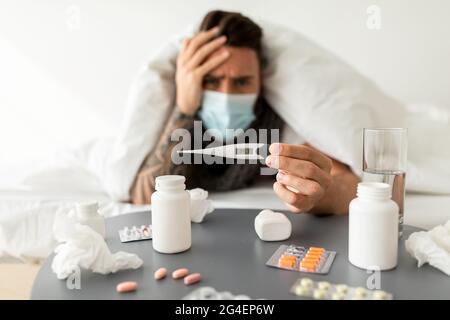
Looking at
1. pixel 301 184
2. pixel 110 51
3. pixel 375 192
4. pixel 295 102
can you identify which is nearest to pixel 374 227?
pixel 375 192

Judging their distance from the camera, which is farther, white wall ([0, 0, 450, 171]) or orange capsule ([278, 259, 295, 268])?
white wall ([0, 0, 450, 171])

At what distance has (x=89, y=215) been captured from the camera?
60 centimetres

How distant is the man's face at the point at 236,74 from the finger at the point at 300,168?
0.47 meters

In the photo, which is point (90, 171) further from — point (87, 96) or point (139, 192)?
point (87, 96)

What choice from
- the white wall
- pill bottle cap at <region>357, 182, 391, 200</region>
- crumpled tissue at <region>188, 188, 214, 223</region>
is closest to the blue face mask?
crumpled tissue at <region>188, 188, 214, 223</region>

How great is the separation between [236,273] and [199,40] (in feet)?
2.40

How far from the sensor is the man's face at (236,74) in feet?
3.39

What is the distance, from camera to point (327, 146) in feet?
3.34

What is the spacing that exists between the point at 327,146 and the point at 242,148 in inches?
18.1

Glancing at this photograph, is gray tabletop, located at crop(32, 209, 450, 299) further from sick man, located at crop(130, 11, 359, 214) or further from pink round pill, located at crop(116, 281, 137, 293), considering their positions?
sick man, located at crop(130, 11, 359, 214)

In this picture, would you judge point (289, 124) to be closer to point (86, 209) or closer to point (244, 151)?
point (244, 151)

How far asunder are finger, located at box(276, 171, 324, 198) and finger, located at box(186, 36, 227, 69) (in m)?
0.52

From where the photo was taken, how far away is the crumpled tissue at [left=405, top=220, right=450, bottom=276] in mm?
482
